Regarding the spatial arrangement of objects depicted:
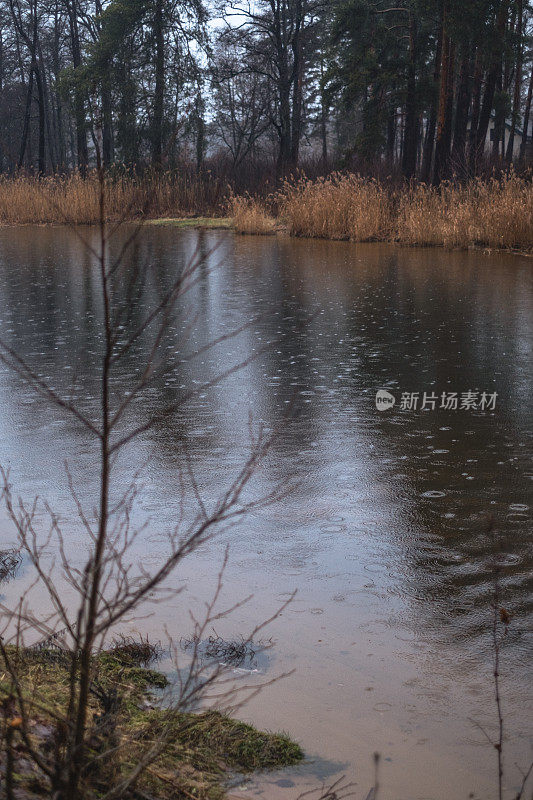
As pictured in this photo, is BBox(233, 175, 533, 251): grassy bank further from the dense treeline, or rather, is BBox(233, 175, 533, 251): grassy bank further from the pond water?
the pond water

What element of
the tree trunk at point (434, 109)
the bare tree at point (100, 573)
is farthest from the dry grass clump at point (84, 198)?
the bare tree at point (100, 573)

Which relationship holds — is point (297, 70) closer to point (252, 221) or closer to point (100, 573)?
point (252, 221)

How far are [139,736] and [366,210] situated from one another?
16.5 meters

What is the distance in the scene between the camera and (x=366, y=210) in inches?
700

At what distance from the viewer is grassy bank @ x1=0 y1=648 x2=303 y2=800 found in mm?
1827

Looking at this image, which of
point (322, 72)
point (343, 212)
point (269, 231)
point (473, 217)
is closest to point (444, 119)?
point (343, 212)

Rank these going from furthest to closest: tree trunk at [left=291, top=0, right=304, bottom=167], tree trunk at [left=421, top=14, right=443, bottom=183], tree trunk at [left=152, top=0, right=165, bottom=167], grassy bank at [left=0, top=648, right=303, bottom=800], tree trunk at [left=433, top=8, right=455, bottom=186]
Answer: tree trunk at [left=291, top=0, right=304, bottom=167]
tree trunk at [left=152, top=0, right=165, bottom=167]
tree trunk at [left=421, top=14, right=443, bottom=183]
tree trunk at [left=433, top=8, right=455, bottom=186]
grassy bank at [left=0, top=648, right=303, bottom=800]

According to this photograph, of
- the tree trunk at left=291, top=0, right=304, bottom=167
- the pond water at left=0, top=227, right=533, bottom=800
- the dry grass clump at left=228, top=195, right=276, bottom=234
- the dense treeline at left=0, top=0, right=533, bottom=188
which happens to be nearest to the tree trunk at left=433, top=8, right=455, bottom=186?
the dense treeline at left=0, top=0, right=533, bottom=188

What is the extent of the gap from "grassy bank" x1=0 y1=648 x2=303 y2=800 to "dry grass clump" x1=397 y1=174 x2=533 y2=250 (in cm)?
1355

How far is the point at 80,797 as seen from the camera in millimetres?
1672

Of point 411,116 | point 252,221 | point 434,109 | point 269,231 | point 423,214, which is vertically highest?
point 434,109

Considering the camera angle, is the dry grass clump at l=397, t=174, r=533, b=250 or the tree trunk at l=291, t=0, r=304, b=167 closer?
the dry grass clump at l=397, t=174, r=533, b=250

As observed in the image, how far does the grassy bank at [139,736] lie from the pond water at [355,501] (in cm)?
10

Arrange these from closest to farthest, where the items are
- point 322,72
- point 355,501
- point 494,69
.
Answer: point 355,501, point 494,69, point 322,72
